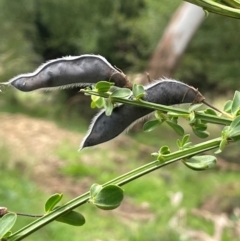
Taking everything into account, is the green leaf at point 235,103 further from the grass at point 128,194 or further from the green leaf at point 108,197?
the grass at point 128,194

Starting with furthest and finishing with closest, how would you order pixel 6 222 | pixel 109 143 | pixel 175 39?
pixel 175 39
pixel 109 143
pixel 6 222

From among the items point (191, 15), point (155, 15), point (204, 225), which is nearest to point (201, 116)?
point (204, 225)

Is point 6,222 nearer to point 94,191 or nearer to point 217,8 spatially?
point 94,191

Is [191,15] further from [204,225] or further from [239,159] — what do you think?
[204,225]

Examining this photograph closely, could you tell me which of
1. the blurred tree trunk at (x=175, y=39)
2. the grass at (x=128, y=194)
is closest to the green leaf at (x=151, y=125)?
the grass at (x=128, y=194)

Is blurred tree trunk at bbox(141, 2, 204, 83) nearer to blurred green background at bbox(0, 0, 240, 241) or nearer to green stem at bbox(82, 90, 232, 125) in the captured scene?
blurred green background at bbox(0, 0, 240, 241)

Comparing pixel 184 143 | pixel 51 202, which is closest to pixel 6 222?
pixel 51 202

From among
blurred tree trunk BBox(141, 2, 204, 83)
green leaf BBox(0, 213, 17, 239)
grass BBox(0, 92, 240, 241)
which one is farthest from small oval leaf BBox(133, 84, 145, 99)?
blurred tree trunk BBox(141, 2, 204, 83)
